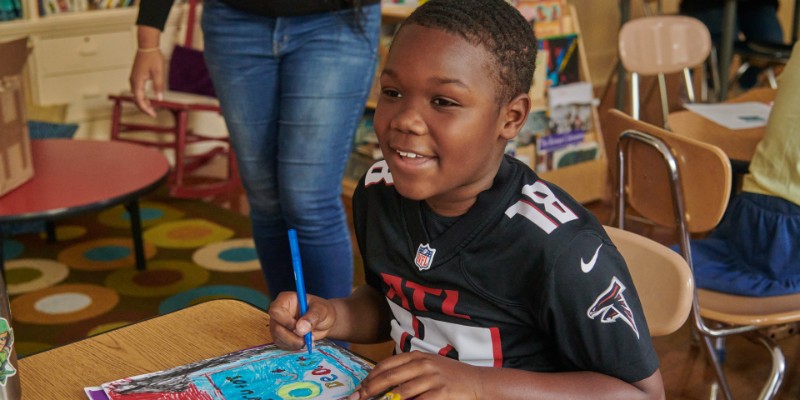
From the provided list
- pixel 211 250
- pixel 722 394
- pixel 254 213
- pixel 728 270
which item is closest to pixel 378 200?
pixel 254 213

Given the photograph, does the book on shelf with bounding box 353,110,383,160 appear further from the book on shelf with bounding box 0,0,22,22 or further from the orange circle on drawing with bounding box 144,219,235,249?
the book on shelf with bounding box 0,0,22,22

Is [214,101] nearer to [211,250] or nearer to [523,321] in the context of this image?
[211,250]

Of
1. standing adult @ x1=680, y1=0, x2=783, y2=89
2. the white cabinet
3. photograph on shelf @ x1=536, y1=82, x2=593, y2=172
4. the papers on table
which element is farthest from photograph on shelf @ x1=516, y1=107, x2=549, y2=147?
standing adult @ x1=680, y1=0, x2=783, y2=89

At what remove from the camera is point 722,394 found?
2123 mm

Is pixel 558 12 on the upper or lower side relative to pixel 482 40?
lower

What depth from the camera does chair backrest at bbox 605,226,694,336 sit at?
47.5 inches

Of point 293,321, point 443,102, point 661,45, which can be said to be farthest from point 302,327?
point 661,45

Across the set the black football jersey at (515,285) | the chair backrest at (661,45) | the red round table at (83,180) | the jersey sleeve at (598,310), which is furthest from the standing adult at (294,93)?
the chair backrest at (661,45)

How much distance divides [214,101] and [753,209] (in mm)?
2478

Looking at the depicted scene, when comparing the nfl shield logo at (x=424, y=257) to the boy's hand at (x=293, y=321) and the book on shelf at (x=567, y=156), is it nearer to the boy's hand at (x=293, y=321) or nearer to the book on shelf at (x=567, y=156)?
the boy's hand at (x=293, y=321)

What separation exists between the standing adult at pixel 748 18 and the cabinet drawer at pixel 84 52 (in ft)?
9.84

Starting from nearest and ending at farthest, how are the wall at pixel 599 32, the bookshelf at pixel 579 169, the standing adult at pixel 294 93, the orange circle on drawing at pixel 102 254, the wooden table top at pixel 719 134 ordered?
1. the standing adult at pixel 294 93
2. the wooden table top at pixel 719 134
3. the orange circle on drawing at pixel 102 254
4. the bookshelf at pixel 579 169
5. the wall at pixel 599 32

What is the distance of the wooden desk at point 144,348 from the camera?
900mm

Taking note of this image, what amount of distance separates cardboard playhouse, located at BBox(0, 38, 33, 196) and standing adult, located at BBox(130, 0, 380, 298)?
50cm
